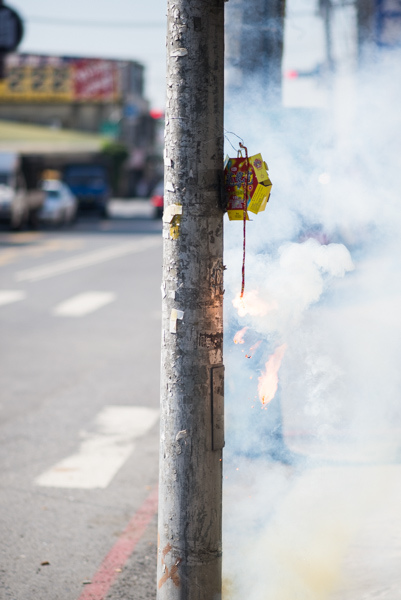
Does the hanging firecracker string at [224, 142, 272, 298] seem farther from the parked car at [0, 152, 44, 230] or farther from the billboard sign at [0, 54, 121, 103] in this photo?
the billboard sign at [0, 54, 121, 103]

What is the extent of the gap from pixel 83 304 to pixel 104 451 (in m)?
7.35

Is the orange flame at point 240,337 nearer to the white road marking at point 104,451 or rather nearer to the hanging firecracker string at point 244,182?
the hanging firecracker string at point 244,182

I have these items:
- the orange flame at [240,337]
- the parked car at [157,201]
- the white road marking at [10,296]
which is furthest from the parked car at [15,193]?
the orange flame at [240,337]

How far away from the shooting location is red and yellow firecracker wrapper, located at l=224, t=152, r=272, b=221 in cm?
305

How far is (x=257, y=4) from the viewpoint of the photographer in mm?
3869

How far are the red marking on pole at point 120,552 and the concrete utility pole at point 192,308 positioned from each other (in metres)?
0.93

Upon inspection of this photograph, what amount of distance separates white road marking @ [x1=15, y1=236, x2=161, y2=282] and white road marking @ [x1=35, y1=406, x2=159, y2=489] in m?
9.61

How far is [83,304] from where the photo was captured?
13336mm

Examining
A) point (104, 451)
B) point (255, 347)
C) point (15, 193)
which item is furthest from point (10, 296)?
point (15, 193)

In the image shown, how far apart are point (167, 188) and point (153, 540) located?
241 centimetres

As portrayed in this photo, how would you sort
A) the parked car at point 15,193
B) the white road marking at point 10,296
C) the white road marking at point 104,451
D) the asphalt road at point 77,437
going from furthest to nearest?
the parked car at point 15,193 < the white road marking at point 10,296 < the white road marking at point 104,451 < the asphalt road at point 77,437

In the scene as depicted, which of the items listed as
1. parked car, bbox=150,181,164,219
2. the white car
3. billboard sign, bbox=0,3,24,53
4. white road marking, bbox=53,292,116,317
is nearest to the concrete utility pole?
white road marking, bbox=53,292,116,317

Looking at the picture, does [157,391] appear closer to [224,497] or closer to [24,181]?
[224,497]

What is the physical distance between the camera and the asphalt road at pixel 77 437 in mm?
4270
